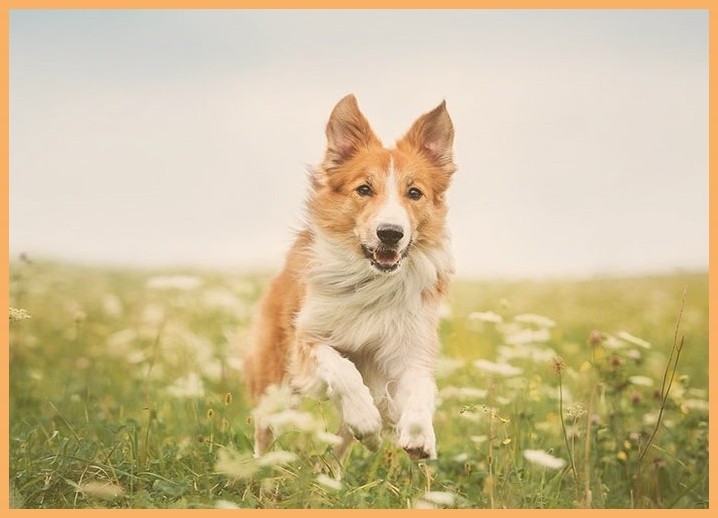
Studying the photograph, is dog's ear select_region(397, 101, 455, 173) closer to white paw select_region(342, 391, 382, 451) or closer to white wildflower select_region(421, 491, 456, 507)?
white paw select_region(342, 391, 382, 451)

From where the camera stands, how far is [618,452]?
509 centimetres

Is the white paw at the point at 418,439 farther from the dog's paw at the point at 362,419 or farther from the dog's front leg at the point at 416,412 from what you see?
the dog's paw at the point at 362,419

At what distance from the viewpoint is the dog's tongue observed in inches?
171

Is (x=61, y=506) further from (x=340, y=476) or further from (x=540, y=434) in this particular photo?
(x=540, y=434)

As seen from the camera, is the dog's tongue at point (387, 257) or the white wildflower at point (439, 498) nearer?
the white wildflower at point (439, 498)

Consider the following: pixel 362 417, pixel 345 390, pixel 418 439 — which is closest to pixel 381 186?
pixel 345 390

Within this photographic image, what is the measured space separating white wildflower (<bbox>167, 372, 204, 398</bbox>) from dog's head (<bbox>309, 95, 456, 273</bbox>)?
134 cm

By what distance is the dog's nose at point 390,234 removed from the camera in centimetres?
424

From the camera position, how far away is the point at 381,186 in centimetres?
445

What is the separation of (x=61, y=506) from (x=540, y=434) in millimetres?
2743

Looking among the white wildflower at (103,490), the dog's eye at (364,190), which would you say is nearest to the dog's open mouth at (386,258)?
the dog's eye at (364,190)

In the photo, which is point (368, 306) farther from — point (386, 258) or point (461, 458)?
point (461, 458)

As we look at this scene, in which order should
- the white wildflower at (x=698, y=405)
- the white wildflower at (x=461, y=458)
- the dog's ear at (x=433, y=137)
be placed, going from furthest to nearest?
the white wildflower at (x=698, y=405) < the white wildflower at (x=461, y=458) < the dog's ear at (x=433, y=137)

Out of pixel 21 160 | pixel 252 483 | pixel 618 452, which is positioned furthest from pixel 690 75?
pixel 21 160
